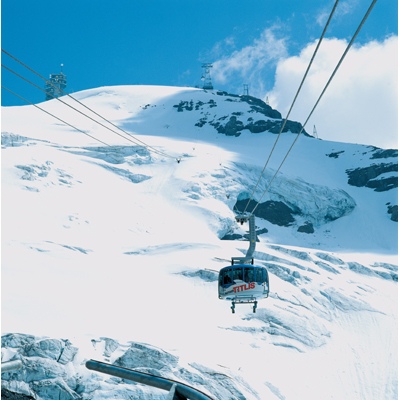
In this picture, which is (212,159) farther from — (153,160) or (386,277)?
(386,277)

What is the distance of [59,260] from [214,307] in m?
15.0

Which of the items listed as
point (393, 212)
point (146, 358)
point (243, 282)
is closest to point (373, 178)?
point (393, 212)

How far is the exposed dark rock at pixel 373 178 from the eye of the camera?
9912 centimetres

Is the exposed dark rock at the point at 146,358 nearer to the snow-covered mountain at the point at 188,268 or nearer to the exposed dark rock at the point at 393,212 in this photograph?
the snow-covered mountain at the point at 188,268

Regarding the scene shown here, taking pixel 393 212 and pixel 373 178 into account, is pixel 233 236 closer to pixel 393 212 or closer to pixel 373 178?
pixel 393 212

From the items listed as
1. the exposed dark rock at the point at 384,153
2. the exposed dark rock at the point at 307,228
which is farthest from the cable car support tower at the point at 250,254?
the exposed dark rock at the point at 384,153

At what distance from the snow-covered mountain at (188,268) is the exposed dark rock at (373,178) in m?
0.42

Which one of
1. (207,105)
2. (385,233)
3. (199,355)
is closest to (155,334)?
(199,355)

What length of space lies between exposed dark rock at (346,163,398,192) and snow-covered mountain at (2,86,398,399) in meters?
0.42

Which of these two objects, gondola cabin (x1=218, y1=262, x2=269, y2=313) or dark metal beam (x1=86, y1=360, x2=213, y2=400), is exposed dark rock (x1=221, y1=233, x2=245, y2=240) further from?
dark metal beam (x1=86, y1=360, x2=213, y2=400)

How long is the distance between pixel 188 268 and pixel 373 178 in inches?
3041

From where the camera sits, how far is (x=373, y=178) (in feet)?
334

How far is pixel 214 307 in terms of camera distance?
1348 inches

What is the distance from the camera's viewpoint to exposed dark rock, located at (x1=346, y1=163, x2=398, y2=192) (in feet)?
325
